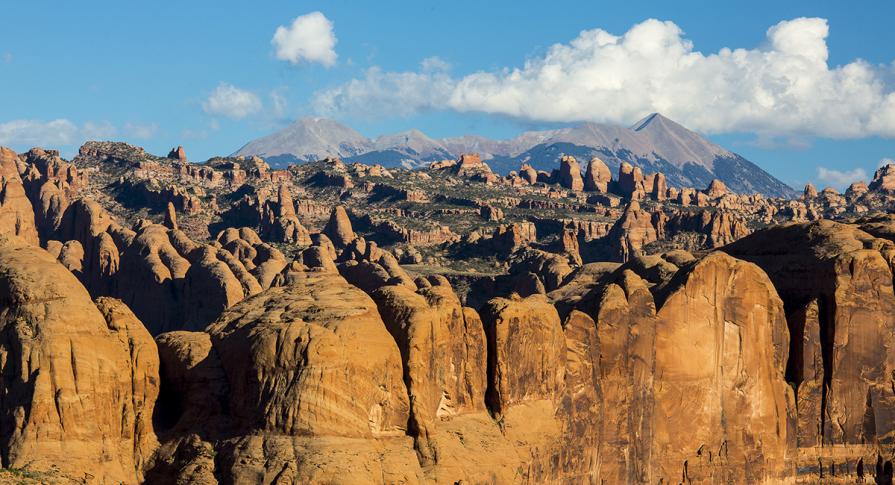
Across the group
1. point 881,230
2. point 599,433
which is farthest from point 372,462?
point 881,230

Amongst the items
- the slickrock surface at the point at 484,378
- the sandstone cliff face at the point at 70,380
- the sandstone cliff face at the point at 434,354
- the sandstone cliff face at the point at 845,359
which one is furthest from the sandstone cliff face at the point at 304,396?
the sandstone cliff face at the point at 845,359

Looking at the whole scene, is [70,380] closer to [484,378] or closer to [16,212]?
[484,378]

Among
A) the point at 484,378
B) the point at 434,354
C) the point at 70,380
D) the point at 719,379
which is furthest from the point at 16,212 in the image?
the point at 70,380

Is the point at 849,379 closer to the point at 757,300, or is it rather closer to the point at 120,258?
the point at 757,300

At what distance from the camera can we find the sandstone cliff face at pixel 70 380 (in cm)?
4797

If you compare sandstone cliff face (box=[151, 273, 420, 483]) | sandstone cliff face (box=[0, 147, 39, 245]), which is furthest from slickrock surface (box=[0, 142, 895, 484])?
sandstone cliff face (box=[0, 147, 39, 245])

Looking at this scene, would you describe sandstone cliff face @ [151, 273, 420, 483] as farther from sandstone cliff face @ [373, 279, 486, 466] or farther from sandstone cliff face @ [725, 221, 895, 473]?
sandstone cliff face @ [725, 221, 895, 473]

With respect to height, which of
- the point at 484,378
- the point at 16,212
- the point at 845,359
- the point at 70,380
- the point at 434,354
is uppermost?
the point at 16,212

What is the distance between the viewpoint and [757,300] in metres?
72.6

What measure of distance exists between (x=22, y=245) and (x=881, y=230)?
2263 inches

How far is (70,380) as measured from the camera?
161ft

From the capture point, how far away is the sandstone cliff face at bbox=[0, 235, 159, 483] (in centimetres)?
4797

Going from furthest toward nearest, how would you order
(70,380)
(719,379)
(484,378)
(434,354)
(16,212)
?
(16,212) < (719,379) < (484,378) < (434,354) < (70,380)

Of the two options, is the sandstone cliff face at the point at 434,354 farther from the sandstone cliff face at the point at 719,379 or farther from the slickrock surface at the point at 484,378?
the sandstone cliff face at the point at 719,379
